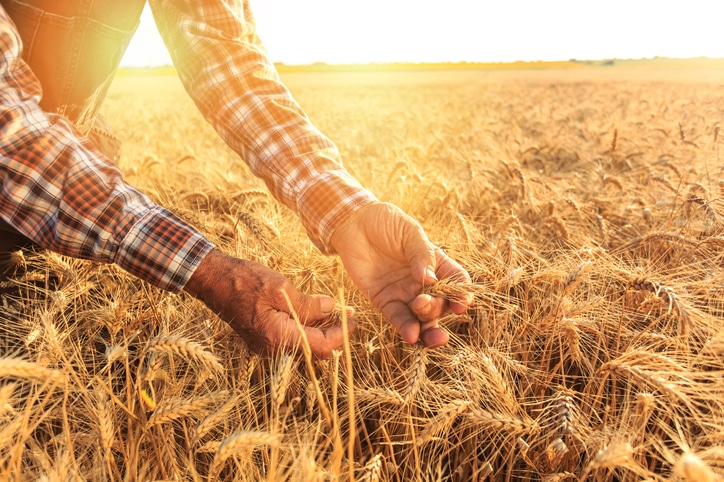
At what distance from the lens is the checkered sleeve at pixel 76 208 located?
1152 millimetres

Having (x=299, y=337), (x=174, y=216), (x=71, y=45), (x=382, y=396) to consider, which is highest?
(x=71, y=45)

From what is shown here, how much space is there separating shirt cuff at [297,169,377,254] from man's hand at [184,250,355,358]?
37cm

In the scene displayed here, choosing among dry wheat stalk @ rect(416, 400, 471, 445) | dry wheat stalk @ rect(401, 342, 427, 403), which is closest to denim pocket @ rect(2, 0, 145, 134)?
dry wheat stalk @ rect(401, 342, 427, 403)

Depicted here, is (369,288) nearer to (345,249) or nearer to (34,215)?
(345,249)

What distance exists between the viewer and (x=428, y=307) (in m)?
1.20

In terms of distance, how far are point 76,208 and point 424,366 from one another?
37.2 inches

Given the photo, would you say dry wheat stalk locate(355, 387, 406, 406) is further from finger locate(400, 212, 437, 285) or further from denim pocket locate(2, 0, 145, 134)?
denim pocket locate(2, 0, 145, 134)

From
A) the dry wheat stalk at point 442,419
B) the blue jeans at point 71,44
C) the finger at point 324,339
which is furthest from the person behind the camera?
the blue jeans at point 71,44

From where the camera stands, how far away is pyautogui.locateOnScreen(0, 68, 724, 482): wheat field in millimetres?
942

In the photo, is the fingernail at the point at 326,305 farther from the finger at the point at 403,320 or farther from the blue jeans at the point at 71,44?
the blue jeans at the point at 71,44

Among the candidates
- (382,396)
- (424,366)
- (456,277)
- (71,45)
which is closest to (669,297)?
(456,277)

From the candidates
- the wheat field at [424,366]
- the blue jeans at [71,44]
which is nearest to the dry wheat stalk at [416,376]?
the wheat field at [424,366]

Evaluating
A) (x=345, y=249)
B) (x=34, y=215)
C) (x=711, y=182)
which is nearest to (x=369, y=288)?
(x=345, y=249)

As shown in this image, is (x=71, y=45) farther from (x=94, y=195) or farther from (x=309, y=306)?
(x=309, y=306)
